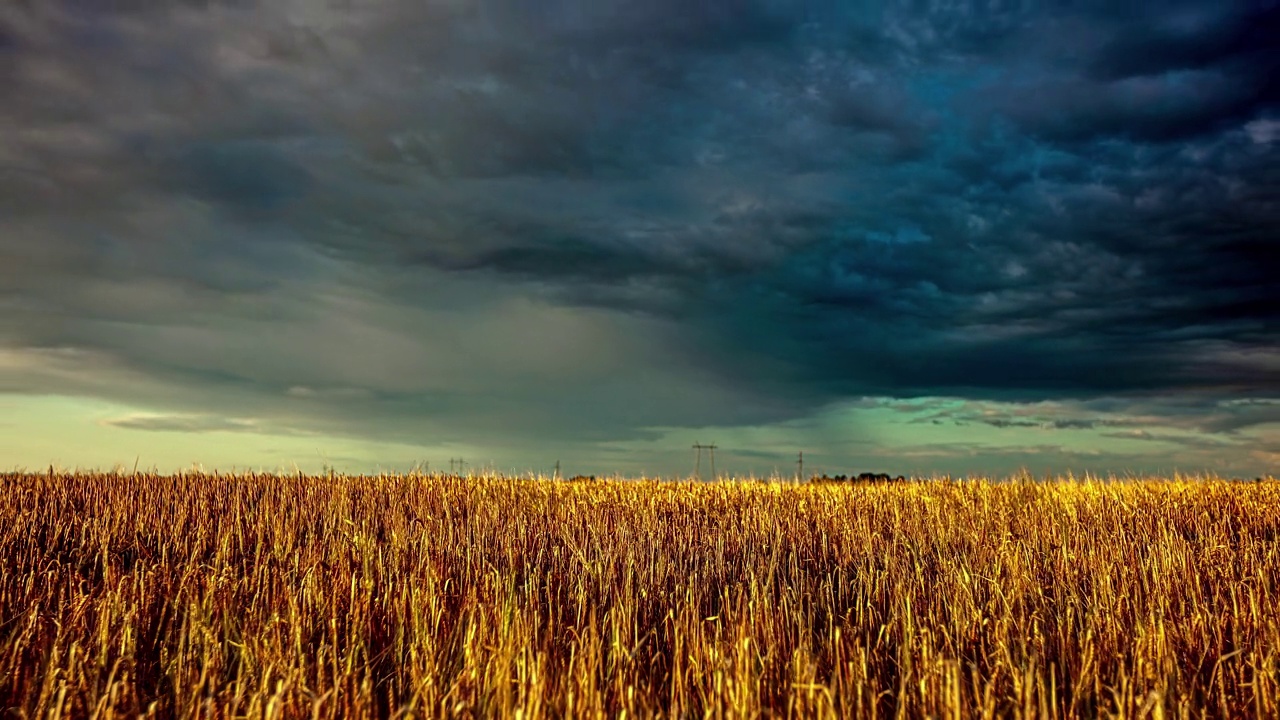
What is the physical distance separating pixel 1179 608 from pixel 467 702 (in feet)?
20.1

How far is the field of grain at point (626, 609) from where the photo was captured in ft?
15.3

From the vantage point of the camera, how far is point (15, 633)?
5.83m

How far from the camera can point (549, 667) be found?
17.5ft

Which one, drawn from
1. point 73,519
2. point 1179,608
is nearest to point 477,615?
point 1179,608

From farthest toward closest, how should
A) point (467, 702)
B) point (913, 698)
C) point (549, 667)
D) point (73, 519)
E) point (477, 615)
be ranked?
point (73, 519), point (477, 615), point (549, 667), point (913, 698), point (467, 702)

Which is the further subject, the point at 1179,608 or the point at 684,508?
the point at 684,508

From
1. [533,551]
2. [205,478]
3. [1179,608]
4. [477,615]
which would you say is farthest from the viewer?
[205,478]

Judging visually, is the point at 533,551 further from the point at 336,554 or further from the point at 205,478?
the point at 205,478

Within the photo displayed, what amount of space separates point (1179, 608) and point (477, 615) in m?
5.64

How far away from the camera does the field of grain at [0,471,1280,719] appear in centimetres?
466

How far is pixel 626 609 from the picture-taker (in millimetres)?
6523

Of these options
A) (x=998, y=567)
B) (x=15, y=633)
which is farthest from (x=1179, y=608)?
(x=15, y=633)

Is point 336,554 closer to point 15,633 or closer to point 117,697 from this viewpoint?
point 15,633

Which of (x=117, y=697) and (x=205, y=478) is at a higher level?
(x=205, y=478)
